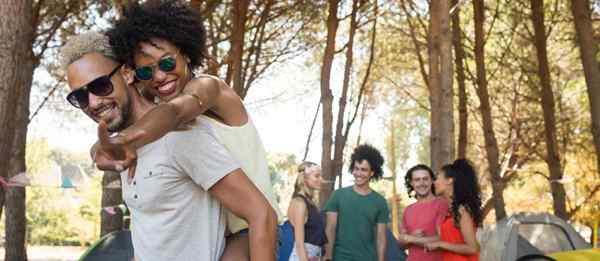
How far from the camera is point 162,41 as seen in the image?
8.73 feet

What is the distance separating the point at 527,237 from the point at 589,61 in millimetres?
3991

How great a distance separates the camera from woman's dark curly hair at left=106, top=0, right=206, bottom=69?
264 centimetres

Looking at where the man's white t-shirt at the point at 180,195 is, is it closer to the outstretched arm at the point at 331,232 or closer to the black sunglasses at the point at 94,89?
the black sunglasses at the point at 94,89

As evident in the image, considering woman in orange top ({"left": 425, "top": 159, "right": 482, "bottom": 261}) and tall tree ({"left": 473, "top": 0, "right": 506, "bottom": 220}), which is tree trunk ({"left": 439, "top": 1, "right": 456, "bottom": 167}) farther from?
tall tree ({"left": 473, "top": 0, "right": 506, "bottom": 220})

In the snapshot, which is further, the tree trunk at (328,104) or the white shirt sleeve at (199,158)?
the tree trunk at (328,104)

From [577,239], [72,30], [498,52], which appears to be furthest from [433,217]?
[498,52]

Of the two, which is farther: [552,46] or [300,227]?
[552,46]

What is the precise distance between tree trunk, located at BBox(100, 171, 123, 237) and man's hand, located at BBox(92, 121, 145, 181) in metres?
11.8

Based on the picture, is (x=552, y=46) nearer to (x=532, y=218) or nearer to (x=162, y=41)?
(x=532, y=218)

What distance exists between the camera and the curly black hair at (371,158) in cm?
861

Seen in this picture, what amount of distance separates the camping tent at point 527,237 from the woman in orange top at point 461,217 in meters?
2.48

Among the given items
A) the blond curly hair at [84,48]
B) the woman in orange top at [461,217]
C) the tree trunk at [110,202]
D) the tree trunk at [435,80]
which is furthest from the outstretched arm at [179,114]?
the tree trunk at [110,202]

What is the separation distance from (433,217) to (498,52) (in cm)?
1860

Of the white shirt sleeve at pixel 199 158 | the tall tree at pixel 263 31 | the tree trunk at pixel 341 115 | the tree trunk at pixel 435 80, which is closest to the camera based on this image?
the white shirt sleeve at pixel 199 158
